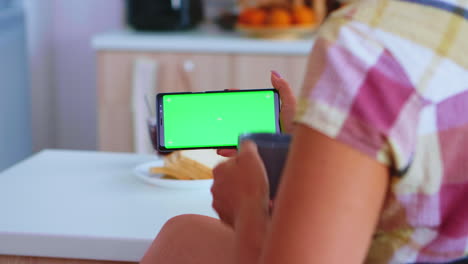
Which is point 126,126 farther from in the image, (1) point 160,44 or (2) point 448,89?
(2) point 448,89

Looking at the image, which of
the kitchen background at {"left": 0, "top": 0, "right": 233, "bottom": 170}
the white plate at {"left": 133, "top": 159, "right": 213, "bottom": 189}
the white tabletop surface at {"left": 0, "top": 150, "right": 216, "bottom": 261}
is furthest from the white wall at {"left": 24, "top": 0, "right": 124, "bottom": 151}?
the white plate at {"left": 133, "top": 159, "right": 213, "bottom": 189}

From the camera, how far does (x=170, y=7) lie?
2811 mm

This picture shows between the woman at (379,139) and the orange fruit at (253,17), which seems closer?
the woman at (379,139)

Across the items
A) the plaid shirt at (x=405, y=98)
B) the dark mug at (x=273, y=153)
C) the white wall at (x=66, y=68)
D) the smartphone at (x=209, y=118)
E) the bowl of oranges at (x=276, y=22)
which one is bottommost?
the white wall at (x=66, y=68)

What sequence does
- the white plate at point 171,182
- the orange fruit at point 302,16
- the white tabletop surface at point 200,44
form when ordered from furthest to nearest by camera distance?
1. the orange fruit at point 302,16
2. the white tabletop surface at point 200,44
3. the white plate at point 171,182

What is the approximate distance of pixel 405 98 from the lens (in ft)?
1.77

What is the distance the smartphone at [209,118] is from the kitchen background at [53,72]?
208 cm

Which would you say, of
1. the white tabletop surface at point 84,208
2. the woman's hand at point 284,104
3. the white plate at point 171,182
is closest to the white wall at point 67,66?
the white tabletop surface at point 84,208

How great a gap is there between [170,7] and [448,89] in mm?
2344

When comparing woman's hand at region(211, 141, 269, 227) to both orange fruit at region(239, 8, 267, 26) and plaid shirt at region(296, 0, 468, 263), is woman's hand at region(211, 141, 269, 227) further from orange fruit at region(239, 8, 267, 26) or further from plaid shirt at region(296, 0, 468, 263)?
orange fruit at region(239, 8, 267, 26)

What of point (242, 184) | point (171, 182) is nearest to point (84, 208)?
point (171, 182)

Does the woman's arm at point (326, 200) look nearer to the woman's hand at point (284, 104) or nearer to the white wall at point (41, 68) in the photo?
the woman's hand at point (284, 104)

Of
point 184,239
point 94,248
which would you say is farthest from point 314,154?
point 94,248

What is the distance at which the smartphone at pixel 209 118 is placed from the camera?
98 centimetres
